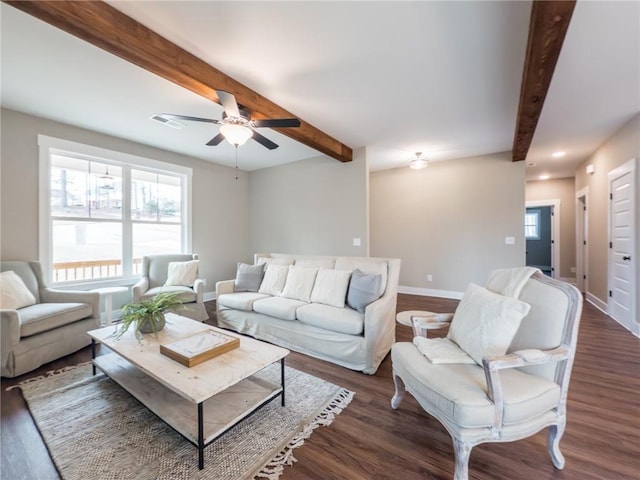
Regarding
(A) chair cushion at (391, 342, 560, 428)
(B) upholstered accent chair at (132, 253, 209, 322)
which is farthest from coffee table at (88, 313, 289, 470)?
(B) upholstered accent chair at (132, 253, 209, 322)

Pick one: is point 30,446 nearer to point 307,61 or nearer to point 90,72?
point 90,72

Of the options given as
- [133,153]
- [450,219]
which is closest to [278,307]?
[133,153]

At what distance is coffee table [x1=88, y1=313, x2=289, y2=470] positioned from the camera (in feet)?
4.82

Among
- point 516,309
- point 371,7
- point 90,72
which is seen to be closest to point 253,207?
point 90,72

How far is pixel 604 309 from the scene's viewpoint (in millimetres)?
4223

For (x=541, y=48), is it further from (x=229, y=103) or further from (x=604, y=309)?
(x=604, y=309)

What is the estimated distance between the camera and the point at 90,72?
2.32m

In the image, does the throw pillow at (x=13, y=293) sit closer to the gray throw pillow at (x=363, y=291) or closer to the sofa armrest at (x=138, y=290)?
the sofa armrest at (x=138, y=290)

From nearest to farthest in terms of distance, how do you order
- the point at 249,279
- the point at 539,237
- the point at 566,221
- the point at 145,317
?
the point at 145,317 < the point at 249,279 < the point at 566,221 < the point at 539,237

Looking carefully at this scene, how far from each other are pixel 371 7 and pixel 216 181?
426cm

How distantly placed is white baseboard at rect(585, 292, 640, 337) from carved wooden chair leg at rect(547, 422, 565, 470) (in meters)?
3.02

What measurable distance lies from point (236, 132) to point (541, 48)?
2290mm

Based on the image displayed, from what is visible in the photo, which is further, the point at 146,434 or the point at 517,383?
the point at 146,434

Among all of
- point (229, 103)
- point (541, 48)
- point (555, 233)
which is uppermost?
point (541, 48)
